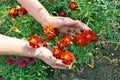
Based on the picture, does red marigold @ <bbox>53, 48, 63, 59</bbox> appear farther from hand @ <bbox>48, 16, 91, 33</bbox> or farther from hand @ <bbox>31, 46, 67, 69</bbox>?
hand @ <bbox>48, 16, 91, 33</bbox>

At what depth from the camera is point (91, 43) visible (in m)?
2.49

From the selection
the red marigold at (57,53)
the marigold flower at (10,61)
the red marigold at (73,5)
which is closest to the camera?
the red marigold at (57,53)

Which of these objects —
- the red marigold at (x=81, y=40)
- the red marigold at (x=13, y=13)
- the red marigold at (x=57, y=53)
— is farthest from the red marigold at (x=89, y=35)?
the red marigold at (x=13, y=13)

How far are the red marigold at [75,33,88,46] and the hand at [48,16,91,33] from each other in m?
0.06

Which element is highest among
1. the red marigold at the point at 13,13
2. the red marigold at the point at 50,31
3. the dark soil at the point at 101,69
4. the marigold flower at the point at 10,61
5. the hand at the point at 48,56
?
the red marigold at the point at 13,13

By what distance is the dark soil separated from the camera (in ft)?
8.52

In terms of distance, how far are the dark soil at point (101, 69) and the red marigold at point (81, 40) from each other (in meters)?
0.38

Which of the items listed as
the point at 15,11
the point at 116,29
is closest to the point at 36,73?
the point at 15,11

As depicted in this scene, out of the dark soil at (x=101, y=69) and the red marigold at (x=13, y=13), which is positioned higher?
the red marigold at (x=13, y=13)

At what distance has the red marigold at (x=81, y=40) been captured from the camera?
2271 mm

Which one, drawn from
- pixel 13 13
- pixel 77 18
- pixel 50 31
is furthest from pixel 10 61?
pixel 77 18

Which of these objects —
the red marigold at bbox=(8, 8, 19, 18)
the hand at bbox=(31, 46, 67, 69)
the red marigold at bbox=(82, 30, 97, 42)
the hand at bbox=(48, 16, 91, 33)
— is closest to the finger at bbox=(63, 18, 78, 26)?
the hand at bbox=(48, 16, 91, 33)

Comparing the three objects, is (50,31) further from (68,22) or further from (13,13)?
(13,13)

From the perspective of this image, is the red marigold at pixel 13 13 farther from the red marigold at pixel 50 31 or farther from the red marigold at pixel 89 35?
the red marigold at pixel 89 35
